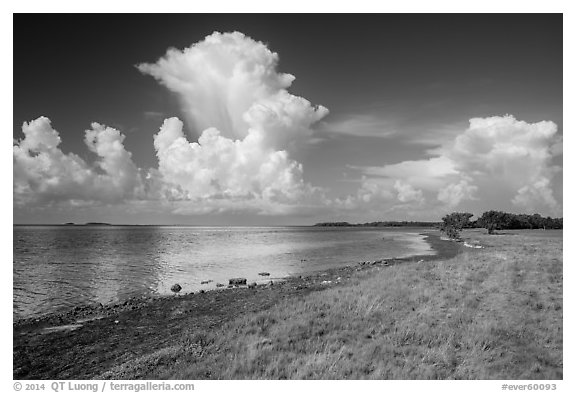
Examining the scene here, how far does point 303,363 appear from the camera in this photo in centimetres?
1055

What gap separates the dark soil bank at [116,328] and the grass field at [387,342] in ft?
7.74

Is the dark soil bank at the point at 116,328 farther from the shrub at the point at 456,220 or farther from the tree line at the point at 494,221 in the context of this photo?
the shrub at the point at 456,220

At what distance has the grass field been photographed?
10.1m

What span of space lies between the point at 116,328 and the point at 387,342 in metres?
14.0

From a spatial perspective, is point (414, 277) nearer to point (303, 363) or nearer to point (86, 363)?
point (303, 363)

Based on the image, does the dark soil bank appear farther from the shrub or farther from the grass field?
the shrub

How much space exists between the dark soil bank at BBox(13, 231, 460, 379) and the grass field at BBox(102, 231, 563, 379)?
236cm

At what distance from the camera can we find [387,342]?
1196cm

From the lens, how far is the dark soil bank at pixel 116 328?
13.4 metres

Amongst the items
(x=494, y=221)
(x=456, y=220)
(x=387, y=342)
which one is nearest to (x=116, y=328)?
(x=387, y=342)

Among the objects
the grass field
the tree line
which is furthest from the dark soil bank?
the tree line
